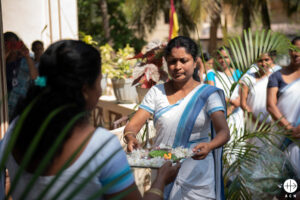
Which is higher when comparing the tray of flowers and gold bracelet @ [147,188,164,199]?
gold bracelet @ [147,188,164,199]

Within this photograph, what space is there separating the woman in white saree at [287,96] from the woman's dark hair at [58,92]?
3.02 metres

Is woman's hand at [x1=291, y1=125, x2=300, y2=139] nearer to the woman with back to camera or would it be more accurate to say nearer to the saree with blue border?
the saree with blue border

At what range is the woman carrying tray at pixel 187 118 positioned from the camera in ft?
8.40

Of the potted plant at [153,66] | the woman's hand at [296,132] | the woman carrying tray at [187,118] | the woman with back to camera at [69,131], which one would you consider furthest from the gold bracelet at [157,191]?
the woman's hand at [296,132]

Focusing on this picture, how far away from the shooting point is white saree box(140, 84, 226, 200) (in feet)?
8.41

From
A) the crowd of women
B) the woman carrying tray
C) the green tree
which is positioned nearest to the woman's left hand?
the crowd of women

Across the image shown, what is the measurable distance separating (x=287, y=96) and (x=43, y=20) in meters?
3.22

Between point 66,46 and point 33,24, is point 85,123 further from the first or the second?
point 33,24

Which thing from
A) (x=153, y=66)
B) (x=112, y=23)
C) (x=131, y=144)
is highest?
(x=153, y=66)

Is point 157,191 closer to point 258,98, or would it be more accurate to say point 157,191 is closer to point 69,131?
point 69,131

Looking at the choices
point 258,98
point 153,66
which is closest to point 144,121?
point 153,66

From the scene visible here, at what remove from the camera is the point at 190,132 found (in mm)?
2559

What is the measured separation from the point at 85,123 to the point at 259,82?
157 inches

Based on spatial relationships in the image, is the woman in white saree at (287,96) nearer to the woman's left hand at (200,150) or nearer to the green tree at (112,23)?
the woman's left hand at (200,150)
